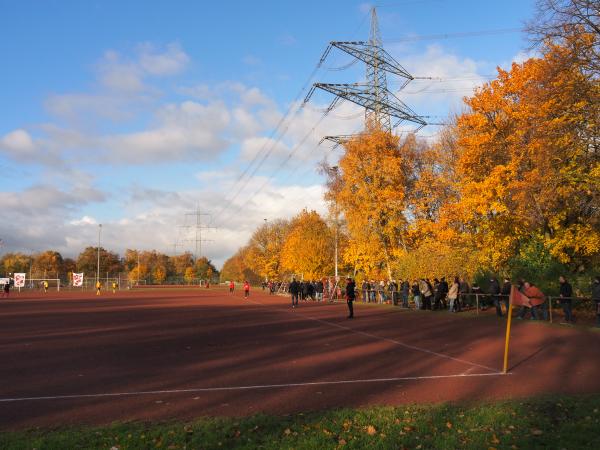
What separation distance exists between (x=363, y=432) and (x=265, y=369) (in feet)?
15.9

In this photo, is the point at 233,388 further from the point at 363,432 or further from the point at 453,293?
the point at 453,293

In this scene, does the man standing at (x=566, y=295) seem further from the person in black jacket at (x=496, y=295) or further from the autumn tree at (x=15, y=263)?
the autumn tree at (x=15, y=263)

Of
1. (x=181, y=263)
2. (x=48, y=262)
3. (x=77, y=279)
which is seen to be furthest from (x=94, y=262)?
(x=77, y=279)

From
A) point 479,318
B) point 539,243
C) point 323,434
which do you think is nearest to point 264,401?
point 323,434

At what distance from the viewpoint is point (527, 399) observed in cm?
798

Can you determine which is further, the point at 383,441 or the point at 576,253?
the point at 576,253

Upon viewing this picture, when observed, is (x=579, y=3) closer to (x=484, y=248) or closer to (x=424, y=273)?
(x=484, y=248)

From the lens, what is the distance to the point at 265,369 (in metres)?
11.0

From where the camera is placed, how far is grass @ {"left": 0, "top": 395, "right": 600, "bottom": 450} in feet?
19.5

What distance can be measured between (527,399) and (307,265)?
4992 cm

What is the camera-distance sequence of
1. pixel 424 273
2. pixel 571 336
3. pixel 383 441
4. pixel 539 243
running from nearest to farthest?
pixel 383 441
pixel 571 336
pixel 539 243
pixel 424 273

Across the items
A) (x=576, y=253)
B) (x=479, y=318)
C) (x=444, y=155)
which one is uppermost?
(x=444, y=155)

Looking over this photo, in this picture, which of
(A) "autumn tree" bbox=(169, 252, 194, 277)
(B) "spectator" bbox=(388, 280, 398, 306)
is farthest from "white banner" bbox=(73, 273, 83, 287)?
(A) "autumn tree" bbox=(169, 252, 194, 277)

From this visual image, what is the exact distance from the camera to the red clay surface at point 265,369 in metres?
8.00
